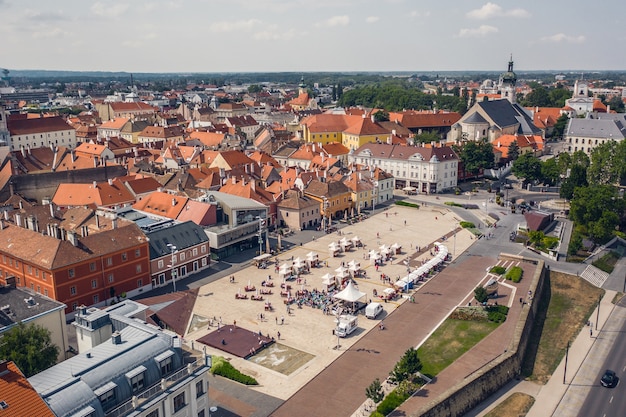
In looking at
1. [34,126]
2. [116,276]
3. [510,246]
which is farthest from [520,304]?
[34,126]

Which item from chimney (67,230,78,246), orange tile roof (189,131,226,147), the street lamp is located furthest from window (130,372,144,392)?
orange tile roof (189,131,226,147)

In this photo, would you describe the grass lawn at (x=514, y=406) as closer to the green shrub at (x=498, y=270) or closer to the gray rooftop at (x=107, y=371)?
the green shrub at (x=498, y=270)

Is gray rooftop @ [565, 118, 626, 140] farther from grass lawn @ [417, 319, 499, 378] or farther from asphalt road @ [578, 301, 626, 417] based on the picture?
grass lawn @ [417, 319, 499, 378]

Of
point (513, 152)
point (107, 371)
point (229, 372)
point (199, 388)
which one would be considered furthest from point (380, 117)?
point (107, 371)

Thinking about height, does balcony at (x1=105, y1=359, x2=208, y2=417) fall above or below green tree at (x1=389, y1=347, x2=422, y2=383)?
above

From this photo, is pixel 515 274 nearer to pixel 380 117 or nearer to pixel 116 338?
pixel 116 338

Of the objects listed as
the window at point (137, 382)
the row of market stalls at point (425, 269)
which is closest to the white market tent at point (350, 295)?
the row of market stalls at point (425, 269)

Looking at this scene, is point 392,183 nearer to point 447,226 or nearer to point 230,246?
point 447,226
